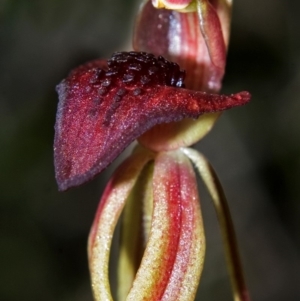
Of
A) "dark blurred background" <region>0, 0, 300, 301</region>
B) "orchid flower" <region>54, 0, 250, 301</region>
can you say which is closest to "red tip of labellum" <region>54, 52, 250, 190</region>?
"orchid flower" <region>54, 0, 250, 301</region>

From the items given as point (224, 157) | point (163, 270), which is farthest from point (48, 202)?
point (163, 270)

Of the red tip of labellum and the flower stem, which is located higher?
the red tip of labellum

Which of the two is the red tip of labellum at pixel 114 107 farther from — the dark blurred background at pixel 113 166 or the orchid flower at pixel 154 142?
the dark blurred background at pixel 113 166

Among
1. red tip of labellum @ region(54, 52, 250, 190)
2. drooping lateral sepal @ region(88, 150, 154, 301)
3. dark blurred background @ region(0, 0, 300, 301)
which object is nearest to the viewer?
red tip of labellum @ region(54, 52, 250, 190)

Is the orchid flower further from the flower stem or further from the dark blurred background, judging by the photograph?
the dark blurred background

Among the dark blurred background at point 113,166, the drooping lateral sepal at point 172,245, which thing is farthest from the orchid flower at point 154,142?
the dark blurred background at point 113,166

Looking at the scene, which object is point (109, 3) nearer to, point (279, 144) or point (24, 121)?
point (24, 121)

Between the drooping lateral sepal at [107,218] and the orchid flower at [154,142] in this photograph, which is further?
the drooping lateral sepal at [107,218]

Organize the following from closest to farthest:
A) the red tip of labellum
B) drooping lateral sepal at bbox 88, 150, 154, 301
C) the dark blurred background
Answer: the red tip of labellum
drooping lateral sepal at bbox 88, 150, 154, 301
the dark blurred background
